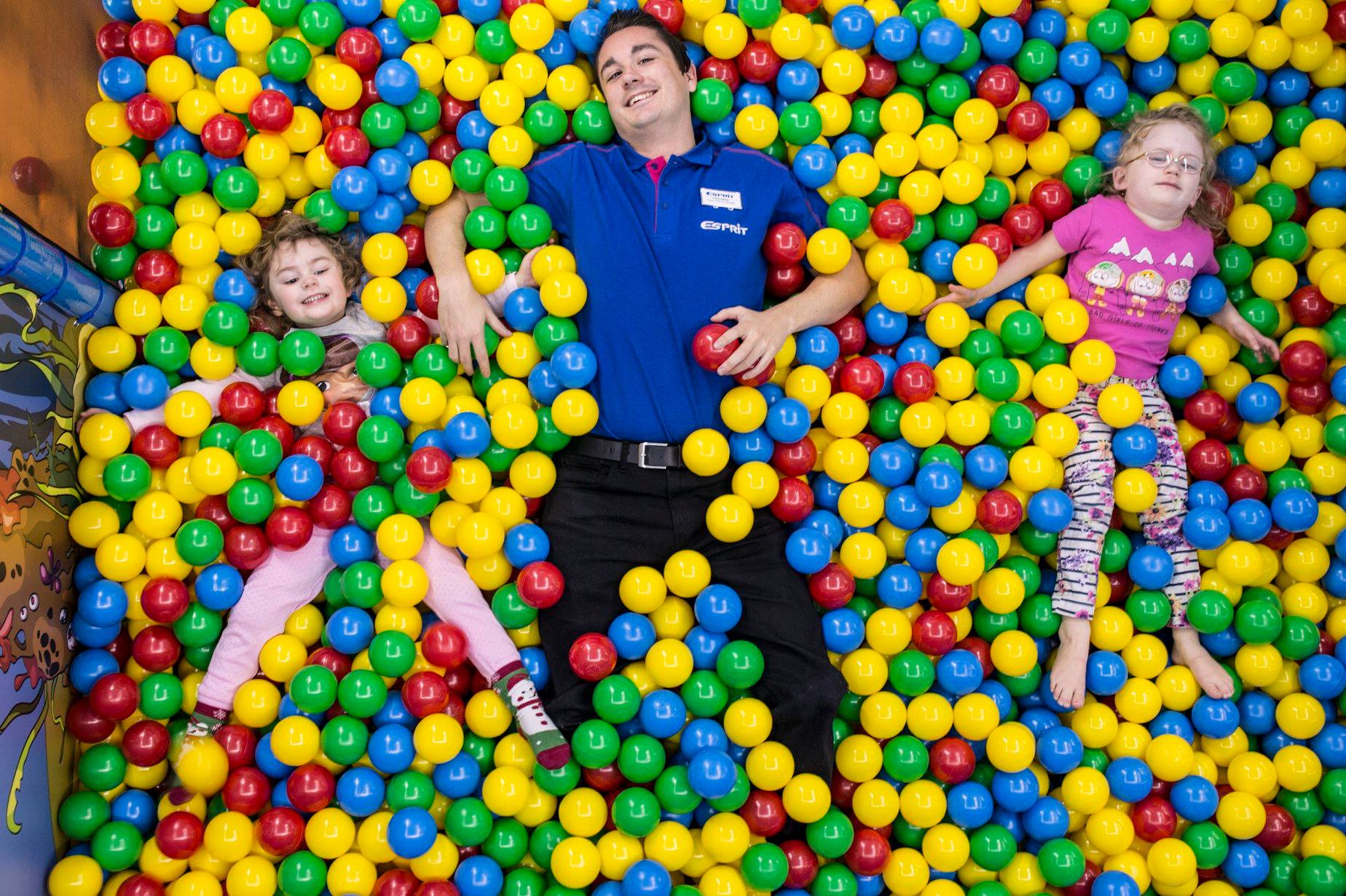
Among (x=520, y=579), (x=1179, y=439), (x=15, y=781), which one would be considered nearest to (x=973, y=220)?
(x=1179, y=439)

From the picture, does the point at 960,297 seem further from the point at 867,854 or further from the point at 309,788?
the point at 309,788

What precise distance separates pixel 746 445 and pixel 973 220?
77 cm

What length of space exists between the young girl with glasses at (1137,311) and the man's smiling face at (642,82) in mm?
746

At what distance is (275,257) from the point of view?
7.75ft

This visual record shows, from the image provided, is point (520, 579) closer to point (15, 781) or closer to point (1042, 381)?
point (15, 781)

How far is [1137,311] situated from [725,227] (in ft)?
3.16

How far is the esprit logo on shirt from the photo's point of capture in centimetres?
235

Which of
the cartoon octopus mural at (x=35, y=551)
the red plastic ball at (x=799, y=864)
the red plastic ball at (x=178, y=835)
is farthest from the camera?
the red plastic ball at (x=799, y=864)

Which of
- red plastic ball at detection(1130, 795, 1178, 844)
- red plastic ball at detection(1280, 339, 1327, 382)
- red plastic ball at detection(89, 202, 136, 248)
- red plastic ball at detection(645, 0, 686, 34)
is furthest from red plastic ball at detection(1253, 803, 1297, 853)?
red plastic ball at detection(89, 202, 136, 248)

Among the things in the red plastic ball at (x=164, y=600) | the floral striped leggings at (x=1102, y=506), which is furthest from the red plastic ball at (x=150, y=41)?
the floral striped leggings at (x=1102, y=506)

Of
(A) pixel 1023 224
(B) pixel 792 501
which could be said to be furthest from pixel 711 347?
(A) pixel 1023 224

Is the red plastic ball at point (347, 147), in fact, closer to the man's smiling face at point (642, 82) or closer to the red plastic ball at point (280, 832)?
the man's smiling face at point (642, 82)

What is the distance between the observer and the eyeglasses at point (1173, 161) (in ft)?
7.84

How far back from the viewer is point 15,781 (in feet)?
6.45
